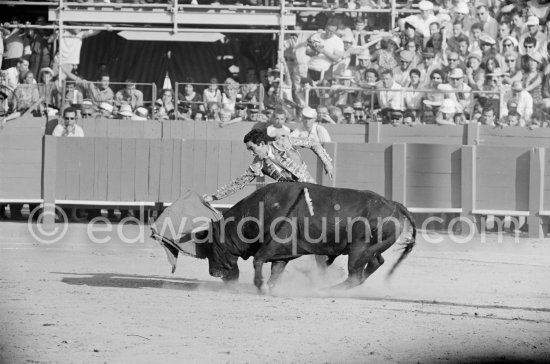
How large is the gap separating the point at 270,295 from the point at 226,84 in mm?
6953

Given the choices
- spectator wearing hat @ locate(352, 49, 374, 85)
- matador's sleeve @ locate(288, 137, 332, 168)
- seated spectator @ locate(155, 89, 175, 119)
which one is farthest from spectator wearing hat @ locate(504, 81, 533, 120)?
matador's sleeve @ locate(288, 137, 332, 168)

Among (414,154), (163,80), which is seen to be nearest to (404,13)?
(414,154)

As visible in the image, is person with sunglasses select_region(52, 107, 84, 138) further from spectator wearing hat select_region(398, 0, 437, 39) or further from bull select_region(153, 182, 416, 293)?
bull select_region(153, 182, 416, 293)

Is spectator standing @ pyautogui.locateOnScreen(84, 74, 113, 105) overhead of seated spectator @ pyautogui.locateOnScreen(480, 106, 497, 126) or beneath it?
overhead

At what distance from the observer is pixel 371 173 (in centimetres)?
1563

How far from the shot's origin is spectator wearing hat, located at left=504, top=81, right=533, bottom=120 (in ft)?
49.2

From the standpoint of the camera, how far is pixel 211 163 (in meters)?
15.9

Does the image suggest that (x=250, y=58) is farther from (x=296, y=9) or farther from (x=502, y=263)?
(x=502, y=263)

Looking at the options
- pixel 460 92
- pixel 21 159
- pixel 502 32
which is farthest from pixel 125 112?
pixel 502 32

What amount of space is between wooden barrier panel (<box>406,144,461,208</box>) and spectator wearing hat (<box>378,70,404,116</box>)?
0.54 metres

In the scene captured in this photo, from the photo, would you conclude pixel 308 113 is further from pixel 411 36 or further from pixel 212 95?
pixel 411 36

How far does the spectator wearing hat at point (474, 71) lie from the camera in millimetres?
15258

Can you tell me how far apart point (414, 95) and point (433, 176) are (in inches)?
42.2

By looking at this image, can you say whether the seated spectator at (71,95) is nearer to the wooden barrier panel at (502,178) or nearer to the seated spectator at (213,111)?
the seated spectator at (213,111)
